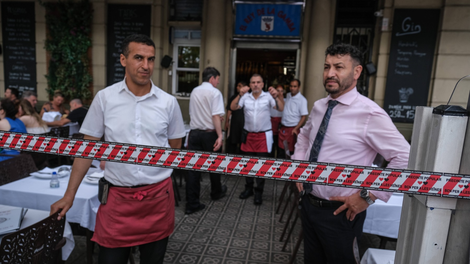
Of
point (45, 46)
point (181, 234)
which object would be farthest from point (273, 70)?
point (181, 234)

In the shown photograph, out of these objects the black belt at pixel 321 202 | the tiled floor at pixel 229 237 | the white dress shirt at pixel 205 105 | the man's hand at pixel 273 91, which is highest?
the man's hand at pixel 273 91

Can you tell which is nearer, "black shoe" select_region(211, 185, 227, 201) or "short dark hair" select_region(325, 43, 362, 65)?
"short dark hair" select_region(325, 43, 362, 65)

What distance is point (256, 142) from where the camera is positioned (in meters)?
4.77

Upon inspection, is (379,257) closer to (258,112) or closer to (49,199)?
(49,199)

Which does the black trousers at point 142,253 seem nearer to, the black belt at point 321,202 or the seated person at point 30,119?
the black belt at point 321,202

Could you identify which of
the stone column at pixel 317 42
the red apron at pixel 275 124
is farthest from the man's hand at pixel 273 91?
the stone column at pixel 317 42

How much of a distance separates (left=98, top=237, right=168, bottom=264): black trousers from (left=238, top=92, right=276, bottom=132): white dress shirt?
9.51 ft

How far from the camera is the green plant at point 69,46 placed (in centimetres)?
687

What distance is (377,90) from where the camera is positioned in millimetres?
6508

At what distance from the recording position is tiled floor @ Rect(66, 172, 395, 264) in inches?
122

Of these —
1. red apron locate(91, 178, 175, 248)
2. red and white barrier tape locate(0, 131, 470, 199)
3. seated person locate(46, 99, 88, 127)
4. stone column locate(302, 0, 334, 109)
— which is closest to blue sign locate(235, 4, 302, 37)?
stone column locate(302, 0, 334, 109)

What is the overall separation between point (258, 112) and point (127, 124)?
298cm

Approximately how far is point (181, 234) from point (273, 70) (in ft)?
22.1

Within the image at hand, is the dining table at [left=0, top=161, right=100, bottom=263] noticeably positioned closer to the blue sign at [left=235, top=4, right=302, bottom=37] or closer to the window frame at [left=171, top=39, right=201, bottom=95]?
the window frame at [left=171, top=39, right=201, bottom=95]
